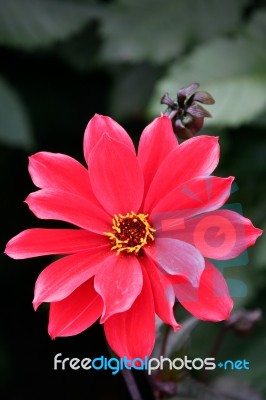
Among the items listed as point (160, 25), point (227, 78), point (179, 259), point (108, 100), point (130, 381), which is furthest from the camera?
point (108, 100)

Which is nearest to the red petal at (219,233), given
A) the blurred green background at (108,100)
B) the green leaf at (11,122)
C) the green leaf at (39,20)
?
the blurred green background at (108,100)

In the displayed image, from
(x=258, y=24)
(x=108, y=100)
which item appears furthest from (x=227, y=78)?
(x=108, y=100)

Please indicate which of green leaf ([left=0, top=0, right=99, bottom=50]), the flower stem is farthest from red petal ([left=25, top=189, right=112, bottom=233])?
green leaf ([left=0, top=0, right=99, bottom=50])

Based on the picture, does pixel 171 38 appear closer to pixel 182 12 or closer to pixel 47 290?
pixel 182 12

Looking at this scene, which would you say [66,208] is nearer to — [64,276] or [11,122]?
[64,276]

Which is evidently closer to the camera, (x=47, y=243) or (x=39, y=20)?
(x=47, y=243)

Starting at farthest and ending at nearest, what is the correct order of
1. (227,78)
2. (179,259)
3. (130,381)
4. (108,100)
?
(108,100)
(227,78)
(130,381)
(179,259)
